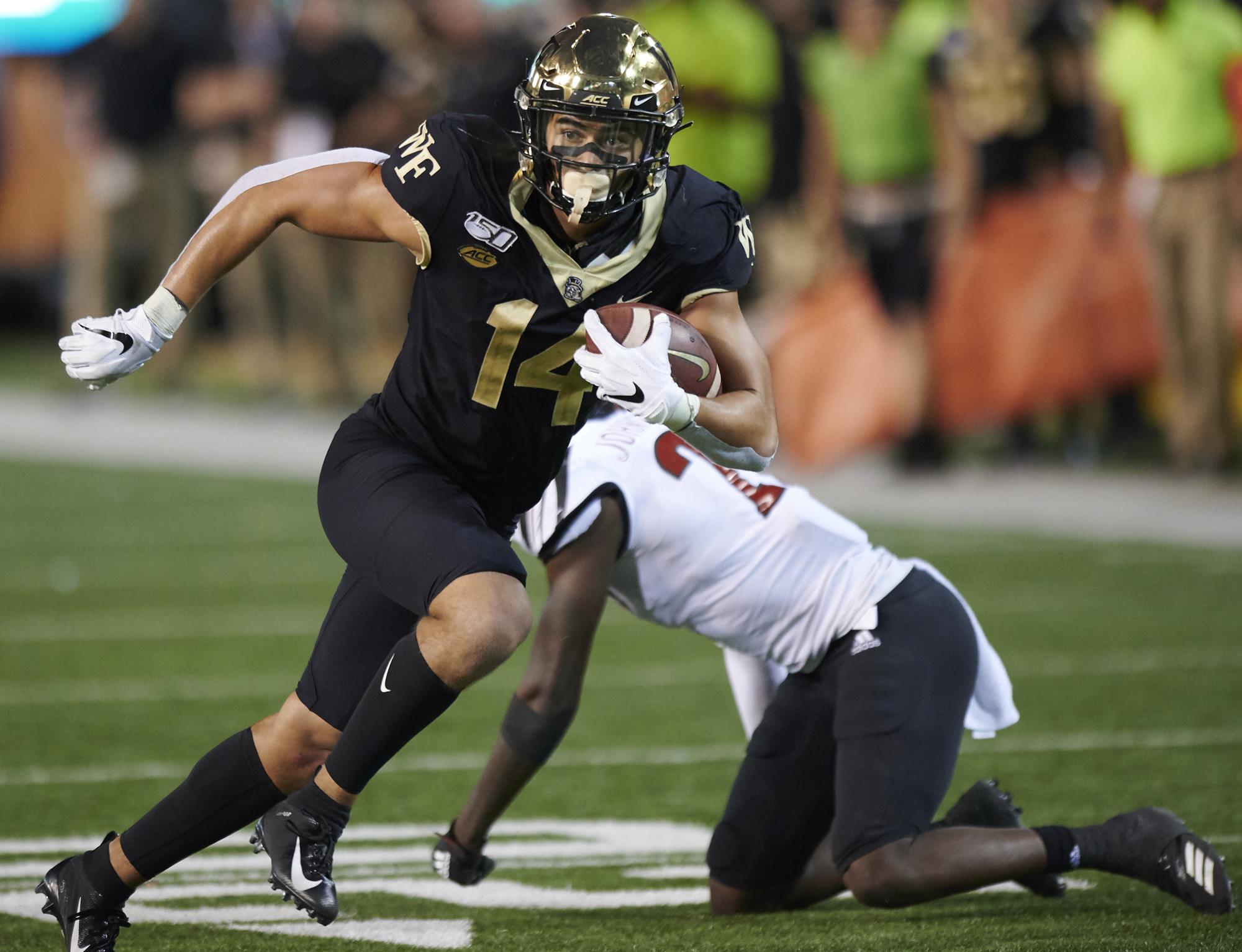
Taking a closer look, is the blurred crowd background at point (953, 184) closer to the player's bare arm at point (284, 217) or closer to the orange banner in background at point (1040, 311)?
the orange banner in background at point (1040, 311)

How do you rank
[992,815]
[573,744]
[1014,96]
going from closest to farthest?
1. [992,815]
2. [573,744]
3. [1014,96]

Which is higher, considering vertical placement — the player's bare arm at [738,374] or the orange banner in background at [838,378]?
the player's bare arm at [738,374]

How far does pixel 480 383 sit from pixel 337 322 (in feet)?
29.0

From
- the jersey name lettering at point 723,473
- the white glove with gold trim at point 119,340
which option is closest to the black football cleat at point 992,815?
the jersey name lettering at point 723,473

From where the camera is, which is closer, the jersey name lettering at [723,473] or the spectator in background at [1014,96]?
the jersey name lettering at [723,473]

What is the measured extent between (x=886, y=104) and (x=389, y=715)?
6.75 metres

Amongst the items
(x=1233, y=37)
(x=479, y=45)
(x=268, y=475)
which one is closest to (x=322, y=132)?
(x=479, y=45)

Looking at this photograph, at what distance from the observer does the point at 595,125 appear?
3309mm

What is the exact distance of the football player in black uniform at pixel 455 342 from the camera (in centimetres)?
328

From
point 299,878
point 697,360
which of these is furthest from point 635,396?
point 299,878

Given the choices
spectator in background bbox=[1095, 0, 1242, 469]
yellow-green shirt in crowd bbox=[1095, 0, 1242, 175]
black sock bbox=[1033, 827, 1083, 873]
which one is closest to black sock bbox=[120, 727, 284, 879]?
black sock bbox=[1033, 827, 1083, 873]

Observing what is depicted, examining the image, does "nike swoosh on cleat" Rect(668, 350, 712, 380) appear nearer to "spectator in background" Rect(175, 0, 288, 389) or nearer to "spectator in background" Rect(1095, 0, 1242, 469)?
"spectator in background" Rect(1095, 0, 1242, 469)

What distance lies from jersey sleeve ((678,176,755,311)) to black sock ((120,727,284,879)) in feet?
3.54

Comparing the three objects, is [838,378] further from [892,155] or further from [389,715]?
[389,715]
